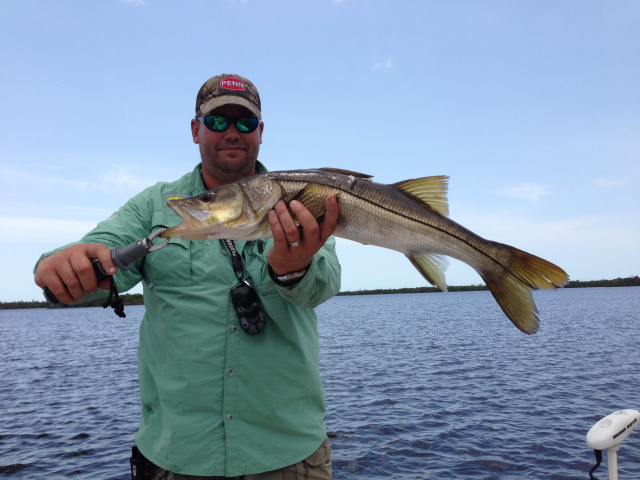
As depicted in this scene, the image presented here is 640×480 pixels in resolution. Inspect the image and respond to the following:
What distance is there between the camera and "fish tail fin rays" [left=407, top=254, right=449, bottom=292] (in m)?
3.35

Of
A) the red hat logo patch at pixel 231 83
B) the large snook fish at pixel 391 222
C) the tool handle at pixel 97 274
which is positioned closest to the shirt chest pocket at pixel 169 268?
the large snook fish at pixel 391 222

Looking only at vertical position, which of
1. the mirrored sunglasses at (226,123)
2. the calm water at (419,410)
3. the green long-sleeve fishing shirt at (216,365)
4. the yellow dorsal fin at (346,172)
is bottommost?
the calm water at (419,410)

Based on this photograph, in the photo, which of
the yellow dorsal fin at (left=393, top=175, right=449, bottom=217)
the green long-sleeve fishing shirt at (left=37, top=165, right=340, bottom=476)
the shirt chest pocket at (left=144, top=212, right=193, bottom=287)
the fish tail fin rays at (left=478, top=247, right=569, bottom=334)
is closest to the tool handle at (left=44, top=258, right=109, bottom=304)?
the green long-sleeve fishing shirt at (left=37, top=165, right=340, bottom=476)

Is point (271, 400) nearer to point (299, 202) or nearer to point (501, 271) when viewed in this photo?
point (299, 202)

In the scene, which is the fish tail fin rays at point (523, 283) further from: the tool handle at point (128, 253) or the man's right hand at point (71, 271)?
the man's right hand at point (71, 271)

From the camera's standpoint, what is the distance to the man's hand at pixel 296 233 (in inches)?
112

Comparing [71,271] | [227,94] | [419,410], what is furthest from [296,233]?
[419,410]

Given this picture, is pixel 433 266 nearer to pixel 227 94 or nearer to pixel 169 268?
pixel 169 268

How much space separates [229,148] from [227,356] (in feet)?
5.20

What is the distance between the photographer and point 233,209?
2938mm

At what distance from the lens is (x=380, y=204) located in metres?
3.14

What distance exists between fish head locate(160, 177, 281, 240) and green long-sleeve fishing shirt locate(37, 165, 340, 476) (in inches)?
14.1

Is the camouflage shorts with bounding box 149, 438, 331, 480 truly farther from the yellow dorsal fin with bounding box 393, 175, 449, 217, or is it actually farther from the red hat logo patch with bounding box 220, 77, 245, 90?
the red hat logo patch with bounding box 220, 77, 245, 90

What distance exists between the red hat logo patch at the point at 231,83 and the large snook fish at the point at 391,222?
1.01m
